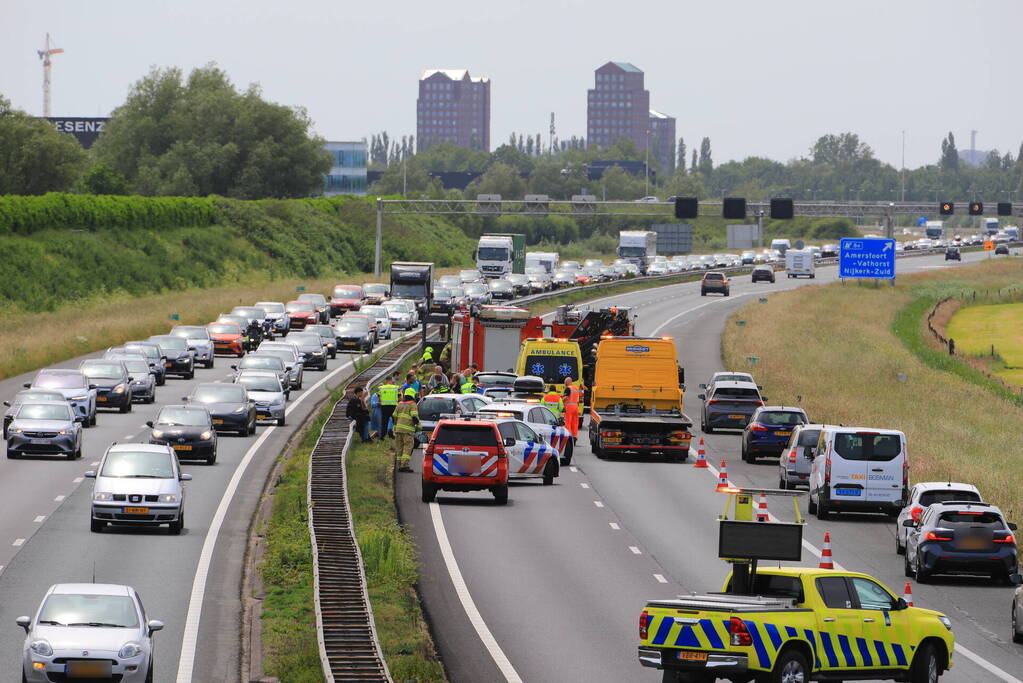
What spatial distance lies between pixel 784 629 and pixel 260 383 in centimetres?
3226

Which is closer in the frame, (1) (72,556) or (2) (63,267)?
(1) (72,556)

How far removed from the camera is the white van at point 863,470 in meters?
Result: 34.1

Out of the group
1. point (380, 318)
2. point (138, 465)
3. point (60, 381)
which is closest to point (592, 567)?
point (138, 465)

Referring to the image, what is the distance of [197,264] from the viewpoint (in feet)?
388

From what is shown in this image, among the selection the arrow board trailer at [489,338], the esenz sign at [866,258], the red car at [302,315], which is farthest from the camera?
the esenz sign at [866,258]

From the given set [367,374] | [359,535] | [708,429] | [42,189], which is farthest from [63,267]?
[359,535]

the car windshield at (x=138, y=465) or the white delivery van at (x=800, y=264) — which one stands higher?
the white delivery van at (x=800, y=264)

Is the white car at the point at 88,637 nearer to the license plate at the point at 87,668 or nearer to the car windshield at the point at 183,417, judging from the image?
the license plate at the point at 87,668

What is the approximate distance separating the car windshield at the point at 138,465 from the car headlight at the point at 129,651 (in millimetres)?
12074

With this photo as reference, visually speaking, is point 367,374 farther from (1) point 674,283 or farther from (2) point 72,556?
(1) point 674,283

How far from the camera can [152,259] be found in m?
112

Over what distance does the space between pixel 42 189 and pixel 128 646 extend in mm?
117502

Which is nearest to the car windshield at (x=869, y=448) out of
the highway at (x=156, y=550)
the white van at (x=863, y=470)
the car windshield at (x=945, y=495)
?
the white van at (x=863, y=470)

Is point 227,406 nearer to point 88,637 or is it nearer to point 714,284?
point 88,637
